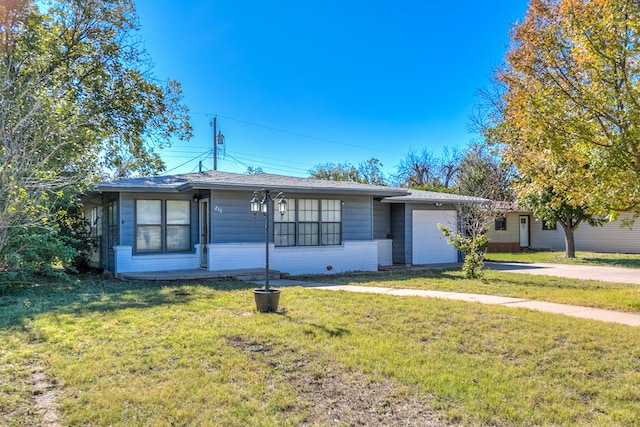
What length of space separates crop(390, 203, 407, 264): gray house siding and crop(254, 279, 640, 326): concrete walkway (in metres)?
5.85

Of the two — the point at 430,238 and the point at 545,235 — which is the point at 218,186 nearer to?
the point at 430,238

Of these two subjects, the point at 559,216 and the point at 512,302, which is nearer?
the point at 512,302

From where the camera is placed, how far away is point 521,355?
185 inches

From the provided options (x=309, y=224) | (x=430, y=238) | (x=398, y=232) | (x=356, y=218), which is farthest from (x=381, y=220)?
(x=309, y=224)

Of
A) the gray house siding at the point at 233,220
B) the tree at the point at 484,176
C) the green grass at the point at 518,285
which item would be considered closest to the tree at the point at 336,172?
the tree at the point at 484,176

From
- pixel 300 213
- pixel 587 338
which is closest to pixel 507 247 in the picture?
pixel 300 213

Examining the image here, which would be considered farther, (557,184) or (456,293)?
(456,293)

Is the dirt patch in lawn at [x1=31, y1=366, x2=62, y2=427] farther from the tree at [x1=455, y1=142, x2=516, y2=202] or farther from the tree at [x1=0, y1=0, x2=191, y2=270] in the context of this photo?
the tree at [x1=455, y1=142, x2=516, y2=202]

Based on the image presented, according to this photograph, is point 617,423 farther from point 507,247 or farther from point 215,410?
point 507,247

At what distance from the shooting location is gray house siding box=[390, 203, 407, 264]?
1541cm

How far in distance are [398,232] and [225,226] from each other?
264 inches

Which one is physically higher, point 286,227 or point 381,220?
point 381,220

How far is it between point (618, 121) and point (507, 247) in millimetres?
18775

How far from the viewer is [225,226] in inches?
456
